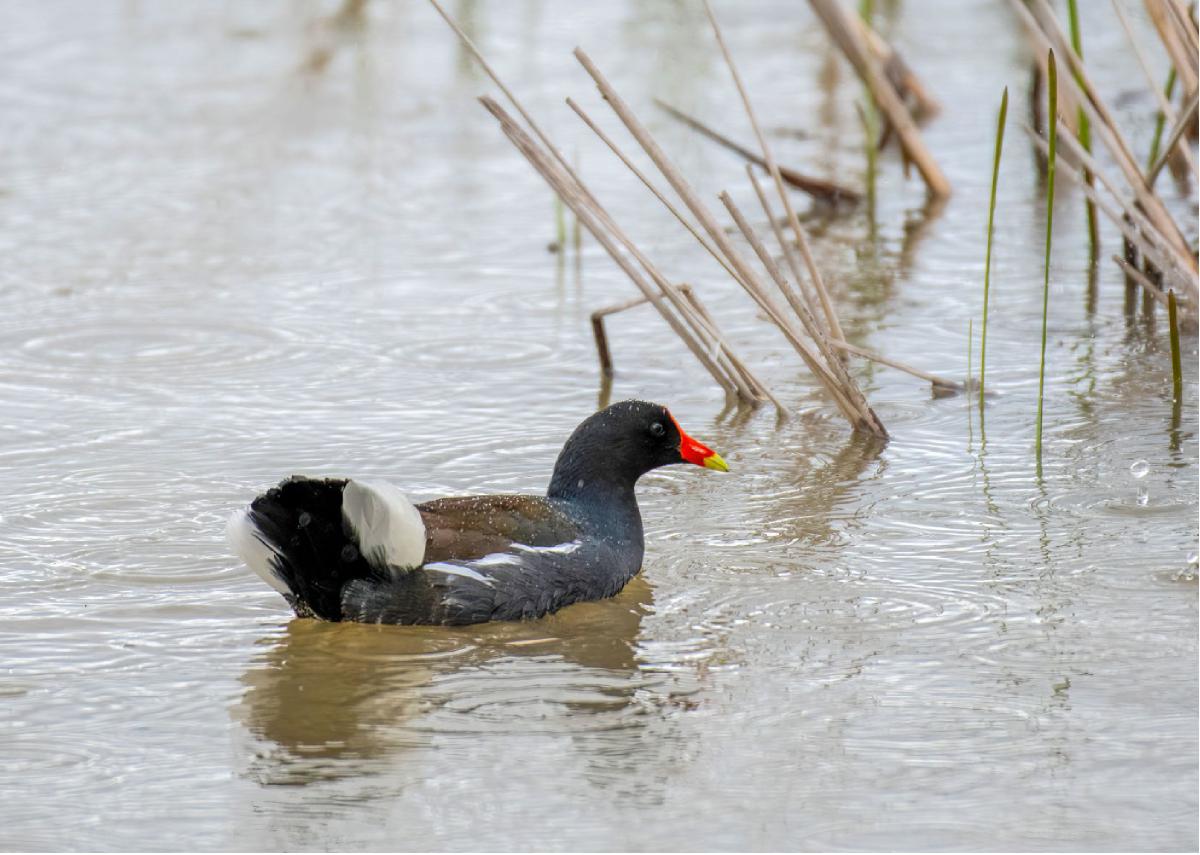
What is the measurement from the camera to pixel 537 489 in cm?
624

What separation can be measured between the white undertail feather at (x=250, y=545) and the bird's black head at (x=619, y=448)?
1.05m

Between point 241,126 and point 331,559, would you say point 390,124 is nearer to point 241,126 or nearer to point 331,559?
point 241,126

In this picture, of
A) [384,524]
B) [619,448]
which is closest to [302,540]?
[384,524]

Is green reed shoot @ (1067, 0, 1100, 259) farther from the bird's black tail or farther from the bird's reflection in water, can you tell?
the bird's black tail

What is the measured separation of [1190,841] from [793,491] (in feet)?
8.37

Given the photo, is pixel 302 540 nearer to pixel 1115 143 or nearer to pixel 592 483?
pixel 592 483

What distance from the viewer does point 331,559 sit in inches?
196

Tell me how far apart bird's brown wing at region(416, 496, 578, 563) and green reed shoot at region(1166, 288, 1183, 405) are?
2273 mm

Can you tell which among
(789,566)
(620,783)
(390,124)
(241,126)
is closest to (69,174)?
(241,126)

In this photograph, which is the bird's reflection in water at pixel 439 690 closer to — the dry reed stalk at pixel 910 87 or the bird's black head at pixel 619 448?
the bird's black head at pixel 619 448

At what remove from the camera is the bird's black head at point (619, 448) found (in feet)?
18.4

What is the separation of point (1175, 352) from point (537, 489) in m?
2.28

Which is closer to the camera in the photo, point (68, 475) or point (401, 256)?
point (68, 475)

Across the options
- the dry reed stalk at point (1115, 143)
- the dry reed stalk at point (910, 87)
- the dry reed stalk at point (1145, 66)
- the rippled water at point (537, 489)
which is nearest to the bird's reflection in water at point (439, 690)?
the rippled water at point (537, 489)
